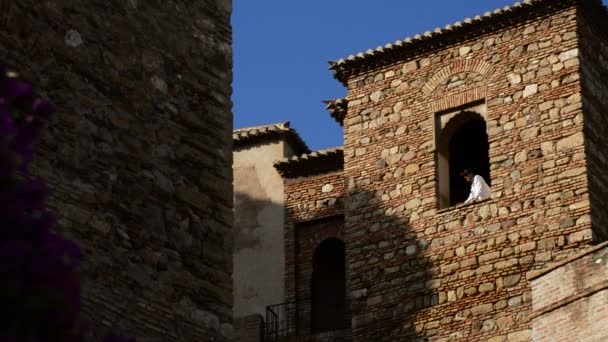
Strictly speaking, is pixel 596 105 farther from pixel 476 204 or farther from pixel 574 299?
pixel 574 299

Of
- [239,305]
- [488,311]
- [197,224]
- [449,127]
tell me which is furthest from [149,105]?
[239,305]

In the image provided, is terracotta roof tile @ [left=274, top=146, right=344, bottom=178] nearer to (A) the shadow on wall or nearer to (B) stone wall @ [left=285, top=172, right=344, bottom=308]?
(B) stone wall @ [left=285, top=172, right=344, bottom=308]

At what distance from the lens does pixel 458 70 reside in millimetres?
18359

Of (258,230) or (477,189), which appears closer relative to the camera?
(477,189)

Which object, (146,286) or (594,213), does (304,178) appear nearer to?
(594,213)

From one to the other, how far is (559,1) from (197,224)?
9.47 meters

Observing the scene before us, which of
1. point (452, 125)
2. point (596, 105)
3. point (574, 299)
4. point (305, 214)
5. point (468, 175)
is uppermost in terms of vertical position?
point (305, 214)

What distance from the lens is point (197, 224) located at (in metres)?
9.34

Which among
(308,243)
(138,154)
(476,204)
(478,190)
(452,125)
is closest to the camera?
(138,154)

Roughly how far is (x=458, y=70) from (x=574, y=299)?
209 inches

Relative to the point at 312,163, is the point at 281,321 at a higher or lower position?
lower

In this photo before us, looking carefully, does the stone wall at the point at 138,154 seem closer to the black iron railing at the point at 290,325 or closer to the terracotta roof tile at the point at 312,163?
the black iron railing at the point at 290,325

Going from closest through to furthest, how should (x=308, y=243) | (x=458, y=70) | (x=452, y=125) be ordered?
A: (x=452, y=125) < (x=458, y=70) < (x=308, y=243)

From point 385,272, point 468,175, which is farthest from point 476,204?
point 385,272
